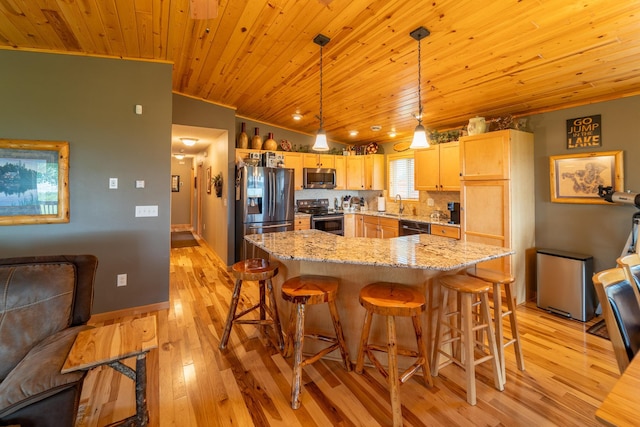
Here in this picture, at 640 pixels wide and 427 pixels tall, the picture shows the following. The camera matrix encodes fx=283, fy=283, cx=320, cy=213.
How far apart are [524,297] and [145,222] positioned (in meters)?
4.55

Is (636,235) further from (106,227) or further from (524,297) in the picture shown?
(106,227)

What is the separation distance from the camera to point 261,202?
14.9 ft

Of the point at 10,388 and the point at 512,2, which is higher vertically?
the point at 512,2

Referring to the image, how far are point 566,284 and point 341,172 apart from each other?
12.5 feet

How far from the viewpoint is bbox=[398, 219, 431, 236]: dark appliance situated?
165 inches

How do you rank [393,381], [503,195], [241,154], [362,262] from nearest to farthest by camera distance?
[393,381], [362,262], [503,195], [241,154]

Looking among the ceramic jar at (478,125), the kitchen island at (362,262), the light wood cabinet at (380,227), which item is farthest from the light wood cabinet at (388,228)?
the kitchen island at (362,262)

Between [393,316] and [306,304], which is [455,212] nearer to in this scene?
[393,316]

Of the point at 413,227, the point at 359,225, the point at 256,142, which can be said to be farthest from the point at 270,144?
the point at 413,227

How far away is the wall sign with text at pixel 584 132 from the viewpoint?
9.97 ft

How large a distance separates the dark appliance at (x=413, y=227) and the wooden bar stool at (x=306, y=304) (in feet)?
8.05

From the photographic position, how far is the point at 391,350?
66.3 inches

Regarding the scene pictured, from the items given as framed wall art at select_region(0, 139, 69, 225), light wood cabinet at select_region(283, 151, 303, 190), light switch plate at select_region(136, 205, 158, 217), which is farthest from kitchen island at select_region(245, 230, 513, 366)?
light wood cabinet at select_region(283, 151, 303, 190)

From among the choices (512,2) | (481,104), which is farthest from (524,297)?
(512,2)
